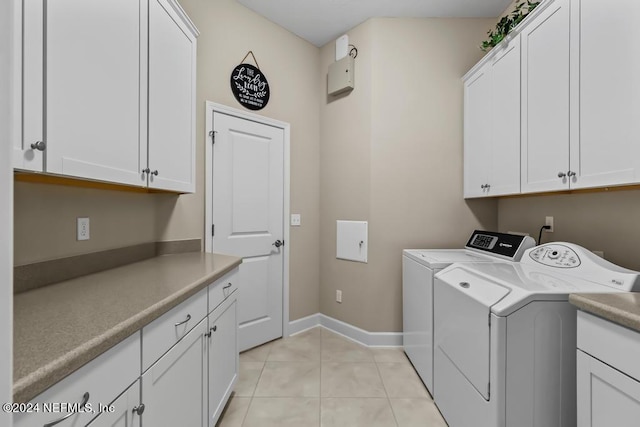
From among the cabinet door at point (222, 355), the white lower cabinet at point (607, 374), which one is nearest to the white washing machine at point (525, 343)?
the white lower cabinet at point (607, 374)

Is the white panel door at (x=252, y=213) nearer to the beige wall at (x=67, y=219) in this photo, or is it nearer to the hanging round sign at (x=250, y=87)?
the hanging round sign at (x=250, y=87)

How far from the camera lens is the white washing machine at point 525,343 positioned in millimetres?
1126

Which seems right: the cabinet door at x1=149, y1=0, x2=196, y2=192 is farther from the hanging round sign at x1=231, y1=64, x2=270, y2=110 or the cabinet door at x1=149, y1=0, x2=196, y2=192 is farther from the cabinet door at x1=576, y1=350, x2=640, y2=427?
the cabinet door at x1=576, y1=350, x2=640, y2=427

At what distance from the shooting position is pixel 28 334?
707mm

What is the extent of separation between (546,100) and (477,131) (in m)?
0.71

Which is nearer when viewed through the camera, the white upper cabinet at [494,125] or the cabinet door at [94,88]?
the cabinet door at [94,88]

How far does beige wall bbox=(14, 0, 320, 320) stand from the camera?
48.5 inches

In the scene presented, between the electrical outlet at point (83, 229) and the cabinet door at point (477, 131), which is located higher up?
the cabinet door at point (477, 131)

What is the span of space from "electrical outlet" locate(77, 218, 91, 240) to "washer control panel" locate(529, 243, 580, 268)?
2.48m

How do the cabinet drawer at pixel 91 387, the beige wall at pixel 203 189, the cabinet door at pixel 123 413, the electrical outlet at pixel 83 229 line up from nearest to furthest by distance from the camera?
the cabinet drawer at pixel 91 387 < the cabinet door at pixel 123 413 < the beige wall at pixel 203 189 < the electrical outlet at pixel 83 229

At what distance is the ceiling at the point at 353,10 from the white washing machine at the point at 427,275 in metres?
1.98

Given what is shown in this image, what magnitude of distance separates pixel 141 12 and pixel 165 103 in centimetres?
42

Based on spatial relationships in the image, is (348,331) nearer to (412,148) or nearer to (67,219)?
(412,148)

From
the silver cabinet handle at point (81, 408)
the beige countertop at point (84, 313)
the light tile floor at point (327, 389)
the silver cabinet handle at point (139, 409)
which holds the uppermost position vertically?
the beige countertop at point (84, 313)
